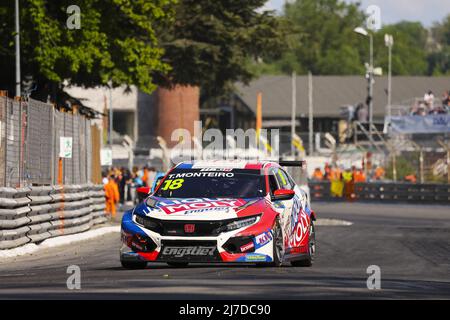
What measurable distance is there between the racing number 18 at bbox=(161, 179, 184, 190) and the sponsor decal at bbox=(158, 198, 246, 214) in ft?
1.92

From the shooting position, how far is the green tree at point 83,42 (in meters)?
39.1

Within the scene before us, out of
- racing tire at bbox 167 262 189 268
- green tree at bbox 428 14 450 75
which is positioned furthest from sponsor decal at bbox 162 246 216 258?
green tree at bbox 428 14 450 75

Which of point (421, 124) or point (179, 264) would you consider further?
point (421, 124)

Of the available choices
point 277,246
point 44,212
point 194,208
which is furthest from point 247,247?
point 44,212

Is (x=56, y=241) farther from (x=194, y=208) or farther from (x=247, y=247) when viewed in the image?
(x=247, y=247)

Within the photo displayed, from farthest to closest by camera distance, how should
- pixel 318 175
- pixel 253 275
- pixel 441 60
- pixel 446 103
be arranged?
pixel 441 60 < pixel 318 175 < pixel 446 103 < pixel 253 275

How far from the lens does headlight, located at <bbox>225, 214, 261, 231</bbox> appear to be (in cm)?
1541

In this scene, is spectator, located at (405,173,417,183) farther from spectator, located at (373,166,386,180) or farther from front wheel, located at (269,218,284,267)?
front wheel, located at (269,218,284,267)

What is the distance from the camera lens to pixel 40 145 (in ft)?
80.8

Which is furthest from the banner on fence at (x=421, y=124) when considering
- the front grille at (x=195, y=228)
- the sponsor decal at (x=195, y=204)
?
the front grille at (x=195, y=228)

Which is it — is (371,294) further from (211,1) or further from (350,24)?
(350,24)

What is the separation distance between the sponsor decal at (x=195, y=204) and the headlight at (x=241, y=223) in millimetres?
253

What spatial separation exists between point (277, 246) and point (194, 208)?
1.17 metres

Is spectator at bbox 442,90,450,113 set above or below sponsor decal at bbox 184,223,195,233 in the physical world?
above
